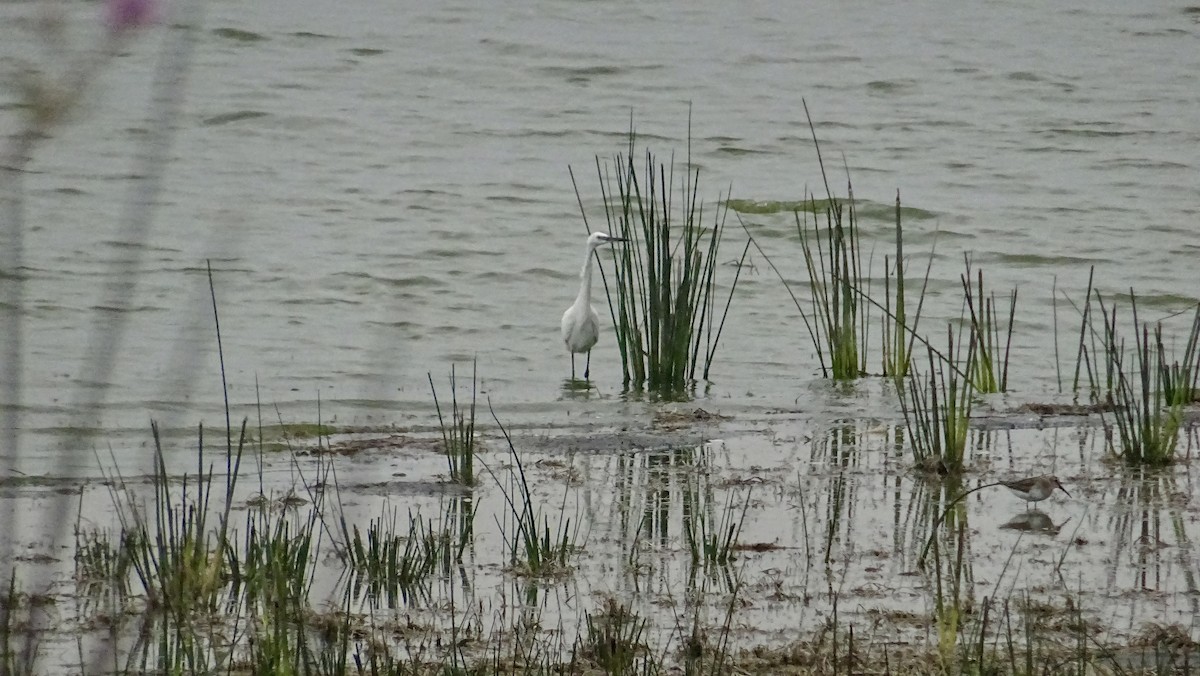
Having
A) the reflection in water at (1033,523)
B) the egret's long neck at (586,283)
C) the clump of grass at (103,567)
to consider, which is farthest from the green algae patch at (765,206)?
the clump of grass at (103,567)

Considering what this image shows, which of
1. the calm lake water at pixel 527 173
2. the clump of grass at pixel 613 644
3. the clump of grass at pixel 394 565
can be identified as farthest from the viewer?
the calm lake water at pixel 527 173

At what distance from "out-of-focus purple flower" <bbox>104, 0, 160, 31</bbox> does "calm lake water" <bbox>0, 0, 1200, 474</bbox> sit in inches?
165

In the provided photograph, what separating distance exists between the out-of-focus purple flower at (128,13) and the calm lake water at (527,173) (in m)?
4.19

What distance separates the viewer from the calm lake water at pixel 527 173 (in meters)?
8.77

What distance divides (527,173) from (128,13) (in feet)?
45.9

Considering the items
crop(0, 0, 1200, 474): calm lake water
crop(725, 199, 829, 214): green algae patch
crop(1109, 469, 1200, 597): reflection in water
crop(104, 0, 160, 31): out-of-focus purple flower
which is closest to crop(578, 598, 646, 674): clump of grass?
crop(1109, 469, 1200, 597): reflection in water

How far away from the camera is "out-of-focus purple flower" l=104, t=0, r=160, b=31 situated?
108cm

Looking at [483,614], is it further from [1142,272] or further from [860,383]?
[1142,272]

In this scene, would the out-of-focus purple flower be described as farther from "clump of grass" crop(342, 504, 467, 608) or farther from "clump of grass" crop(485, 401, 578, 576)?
"clump of grass" crop(485, 401, 578, 576)

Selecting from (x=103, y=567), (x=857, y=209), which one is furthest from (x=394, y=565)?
(x=857, y=209)

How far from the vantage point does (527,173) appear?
1500cm

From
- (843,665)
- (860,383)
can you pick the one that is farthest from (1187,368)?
(843,665)

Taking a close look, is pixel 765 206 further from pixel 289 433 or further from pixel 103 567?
pixel 103 567

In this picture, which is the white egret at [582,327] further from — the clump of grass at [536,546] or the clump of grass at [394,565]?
the clump of grass at [394,565]
